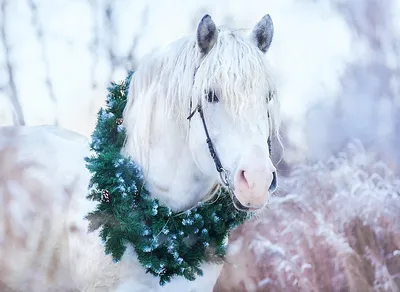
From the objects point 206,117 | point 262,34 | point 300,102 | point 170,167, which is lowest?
point 300,102

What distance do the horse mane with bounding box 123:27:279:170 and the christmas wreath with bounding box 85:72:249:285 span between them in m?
0.08

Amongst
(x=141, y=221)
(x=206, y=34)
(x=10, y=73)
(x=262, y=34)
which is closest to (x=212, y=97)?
(x=206, y=34)

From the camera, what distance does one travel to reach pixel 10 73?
1993mm

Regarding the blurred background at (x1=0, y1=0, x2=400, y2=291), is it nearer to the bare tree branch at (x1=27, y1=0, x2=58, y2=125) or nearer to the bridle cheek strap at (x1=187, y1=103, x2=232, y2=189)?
the bare tree branch at (x1=27, y1=0, x2=58, y2=125)

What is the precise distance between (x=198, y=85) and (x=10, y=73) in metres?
1.11

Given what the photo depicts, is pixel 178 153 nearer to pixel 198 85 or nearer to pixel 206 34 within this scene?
pixel 198 85

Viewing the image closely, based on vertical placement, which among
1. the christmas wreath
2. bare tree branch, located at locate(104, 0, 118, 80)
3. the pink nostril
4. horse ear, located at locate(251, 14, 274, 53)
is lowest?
the christmas wreath

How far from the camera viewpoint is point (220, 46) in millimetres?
1249

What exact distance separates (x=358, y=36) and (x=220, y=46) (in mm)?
1130

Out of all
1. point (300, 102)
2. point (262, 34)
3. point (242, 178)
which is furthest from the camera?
point (300, 102)

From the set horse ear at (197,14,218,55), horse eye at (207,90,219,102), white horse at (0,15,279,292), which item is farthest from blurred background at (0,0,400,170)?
horse eye at (207,90,219,102)

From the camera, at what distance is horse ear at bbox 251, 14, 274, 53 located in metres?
1.33

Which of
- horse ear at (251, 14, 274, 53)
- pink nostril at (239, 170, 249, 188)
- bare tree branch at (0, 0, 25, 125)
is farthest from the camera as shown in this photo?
bare tree branch at (0, 0, 25, 125)

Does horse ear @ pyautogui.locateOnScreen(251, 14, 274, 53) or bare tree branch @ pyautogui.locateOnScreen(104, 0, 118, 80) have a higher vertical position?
horse ear @ pyautogui.locateOnScreen(251, 14, 274, 53)
